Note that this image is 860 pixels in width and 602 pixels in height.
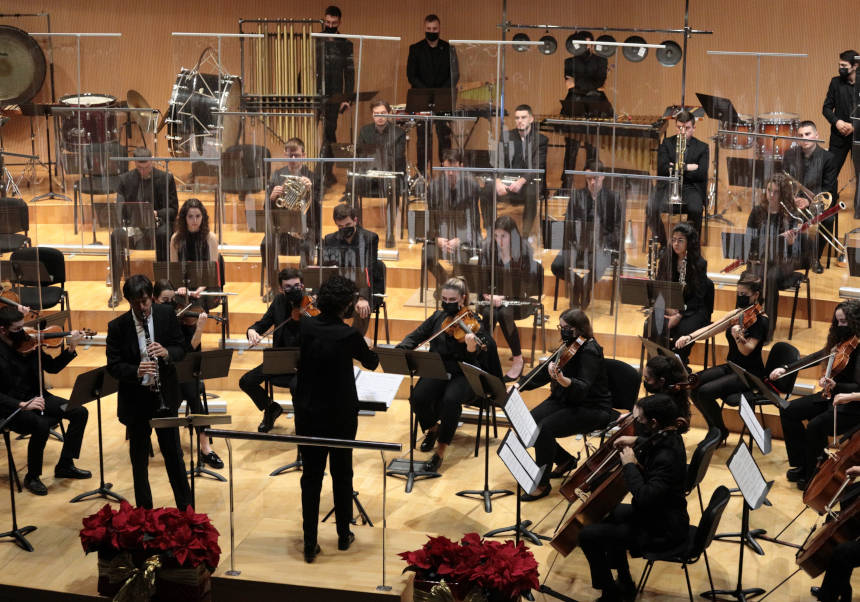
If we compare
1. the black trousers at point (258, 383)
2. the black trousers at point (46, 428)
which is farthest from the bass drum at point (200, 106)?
the black trousers at point (46, 428)

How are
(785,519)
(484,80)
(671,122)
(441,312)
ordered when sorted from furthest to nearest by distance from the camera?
(671,122), (484,80), (441,312), (785,519)

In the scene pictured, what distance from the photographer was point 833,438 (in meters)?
5.85

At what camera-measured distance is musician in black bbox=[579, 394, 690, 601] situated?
14.6 feet

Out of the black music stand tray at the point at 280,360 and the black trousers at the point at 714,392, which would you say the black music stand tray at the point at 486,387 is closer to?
the black music stand tray at the point at 280,360

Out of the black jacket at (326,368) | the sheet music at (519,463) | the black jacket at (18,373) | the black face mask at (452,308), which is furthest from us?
the black face mask at (452,308)

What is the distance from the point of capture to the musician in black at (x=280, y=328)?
21.0ft

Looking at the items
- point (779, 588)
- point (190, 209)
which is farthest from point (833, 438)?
point (190, 209)

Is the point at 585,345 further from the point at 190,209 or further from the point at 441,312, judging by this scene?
the point at 190,209

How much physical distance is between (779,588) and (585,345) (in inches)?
62.9

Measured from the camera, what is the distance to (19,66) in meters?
10.5

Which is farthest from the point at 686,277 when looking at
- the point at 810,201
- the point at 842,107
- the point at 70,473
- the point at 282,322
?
the point at 70,473

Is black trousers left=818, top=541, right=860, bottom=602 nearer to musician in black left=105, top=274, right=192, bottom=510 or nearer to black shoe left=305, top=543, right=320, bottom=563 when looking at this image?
black shoe left=305, top=543, right=320, bottom=563

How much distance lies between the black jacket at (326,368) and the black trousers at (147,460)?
0.84 m

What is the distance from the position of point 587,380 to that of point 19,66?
7328 millimetres
